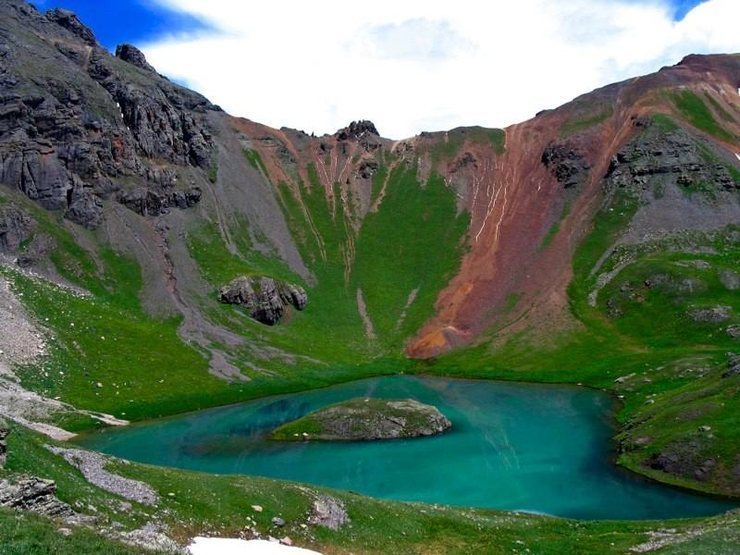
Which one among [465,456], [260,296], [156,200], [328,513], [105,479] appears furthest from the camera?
[156,200]

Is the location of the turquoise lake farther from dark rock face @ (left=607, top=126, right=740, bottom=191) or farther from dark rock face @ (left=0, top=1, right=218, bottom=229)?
dark rock face @ (left=607, top=126, right=740, bottom=191)

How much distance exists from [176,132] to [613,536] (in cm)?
18020

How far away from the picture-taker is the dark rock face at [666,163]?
178 m

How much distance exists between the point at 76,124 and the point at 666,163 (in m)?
165

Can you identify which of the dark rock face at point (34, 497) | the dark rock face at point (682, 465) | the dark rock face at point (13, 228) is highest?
the dark rock face at point (13, 228)

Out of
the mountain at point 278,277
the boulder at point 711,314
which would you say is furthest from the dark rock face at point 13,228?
the boulder at point 711,314

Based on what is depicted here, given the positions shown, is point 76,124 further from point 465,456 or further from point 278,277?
point 465,456

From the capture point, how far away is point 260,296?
15875 centimetres

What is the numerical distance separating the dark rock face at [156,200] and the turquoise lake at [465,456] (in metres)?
79.1

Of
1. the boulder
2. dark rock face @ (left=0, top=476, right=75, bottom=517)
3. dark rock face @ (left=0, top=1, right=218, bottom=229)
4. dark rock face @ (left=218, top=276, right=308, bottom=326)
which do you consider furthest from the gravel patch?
the boulder

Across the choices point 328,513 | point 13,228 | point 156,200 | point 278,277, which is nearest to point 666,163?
point 278,277

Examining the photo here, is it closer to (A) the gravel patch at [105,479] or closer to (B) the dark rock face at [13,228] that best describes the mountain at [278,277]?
(B) the dark rock face at [13,228]

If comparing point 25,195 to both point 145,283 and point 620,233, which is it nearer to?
point 145,283

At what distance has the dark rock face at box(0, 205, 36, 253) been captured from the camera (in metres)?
129
